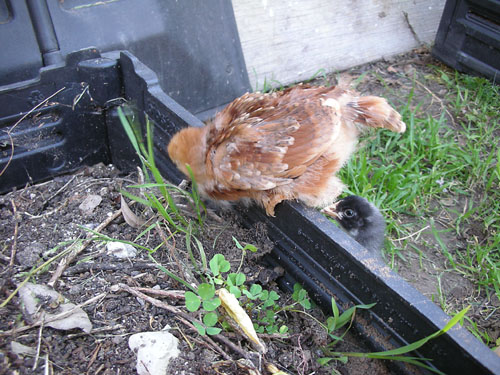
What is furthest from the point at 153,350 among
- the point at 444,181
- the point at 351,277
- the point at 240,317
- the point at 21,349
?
the point at 444,181

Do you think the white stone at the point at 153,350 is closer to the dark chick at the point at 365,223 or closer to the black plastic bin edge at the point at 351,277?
the black plastic bin edge at the point at 351,277

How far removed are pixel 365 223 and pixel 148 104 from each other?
1.43 meters

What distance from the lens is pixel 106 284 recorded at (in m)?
2.01

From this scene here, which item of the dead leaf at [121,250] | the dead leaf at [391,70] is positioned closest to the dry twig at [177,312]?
the dead leaf at [121,250]

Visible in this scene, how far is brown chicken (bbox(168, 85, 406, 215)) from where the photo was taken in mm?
2189

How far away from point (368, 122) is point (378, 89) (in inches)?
77.8

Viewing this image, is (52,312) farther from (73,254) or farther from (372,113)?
(372,113)

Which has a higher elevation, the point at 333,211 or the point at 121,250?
the point at 121,250

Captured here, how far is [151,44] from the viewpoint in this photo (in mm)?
3027

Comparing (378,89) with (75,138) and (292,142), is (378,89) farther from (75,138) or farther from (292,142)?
(75,138)

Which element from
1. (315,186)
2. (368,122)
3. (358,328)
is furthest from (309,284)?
(368,122)

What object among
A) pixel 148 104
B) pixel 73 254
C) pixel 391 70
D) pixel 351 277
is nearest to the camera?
pixel 351 277

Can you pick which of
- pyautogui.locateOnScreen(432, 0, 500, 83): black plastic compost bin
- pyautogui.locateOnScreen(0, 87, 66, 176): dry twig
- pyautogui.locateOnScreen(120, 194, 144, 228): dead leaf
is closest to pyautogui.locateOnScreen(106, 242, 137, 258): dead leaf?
pyautogui.locateOnScreen(120, 194, 144, 228): dead leaf

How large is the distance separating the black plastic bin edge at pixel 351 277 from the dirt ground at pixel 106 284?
130mm
